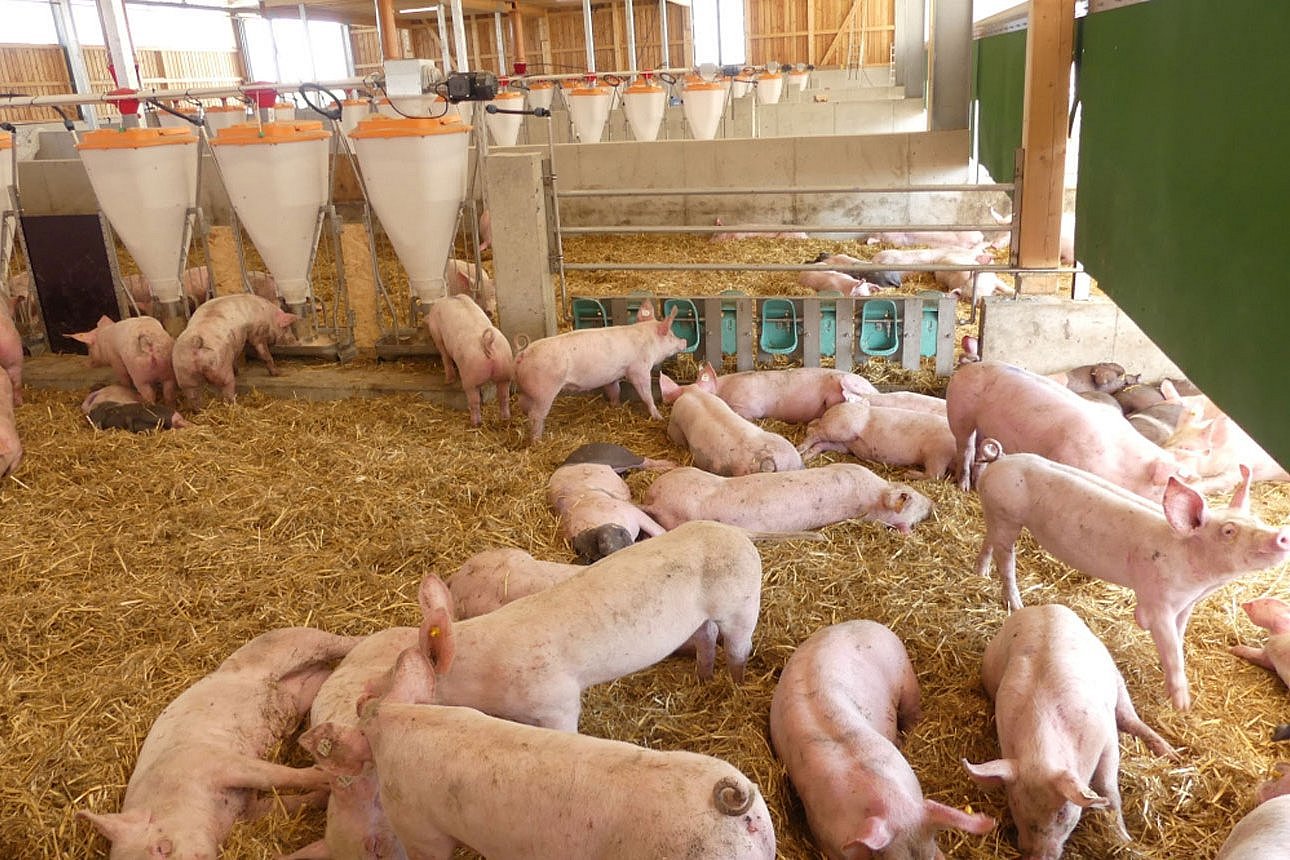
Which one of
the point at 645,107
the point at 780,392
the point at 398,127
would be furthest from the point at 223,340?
the point at 645,107

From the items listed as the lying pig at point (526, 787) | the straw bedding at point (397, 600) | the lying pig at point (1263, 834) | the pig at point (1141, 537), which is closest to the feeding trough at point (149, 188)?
the straw bedding at point (397, 600)

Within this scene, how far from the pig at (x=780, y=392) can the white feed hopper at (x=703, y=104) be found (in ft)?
21.9

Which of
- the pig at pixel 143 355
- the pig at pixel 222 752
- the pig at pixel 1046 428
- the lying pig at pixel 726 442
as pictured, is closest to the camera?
the pig at pixel 222 752

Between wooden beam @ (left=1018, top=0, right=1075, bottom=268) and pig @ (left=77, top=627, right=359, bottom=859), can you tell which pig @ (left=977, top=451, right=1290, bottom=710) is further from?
wooden beam @ (left=1018, top=0, right=1075, bottom=268)

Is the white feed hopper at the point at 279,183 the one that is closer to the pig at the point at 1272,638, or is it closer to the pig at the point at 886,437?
the pig at the point at 886,437

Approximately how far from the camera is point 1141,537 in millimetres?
3252

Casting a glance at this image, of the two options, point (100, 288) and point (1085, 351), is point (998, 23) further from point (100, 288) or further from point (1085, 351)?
point (100, 288)

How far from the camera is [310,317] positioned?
714 cm

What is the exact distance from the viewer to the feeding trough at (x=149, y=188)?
19.5ft

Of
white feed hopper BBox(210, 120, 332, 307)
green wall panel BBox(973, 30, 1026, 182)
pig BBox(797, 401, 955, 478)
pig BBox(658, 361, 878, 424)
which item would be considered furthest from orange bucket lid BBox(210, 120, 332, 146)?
green wall panel BBox(973, 30, 1026, 182)

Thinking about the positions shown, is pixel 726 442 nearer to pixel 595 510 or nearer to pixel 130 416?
pixel 595 510

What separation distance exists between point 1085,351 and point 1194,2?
2808mm

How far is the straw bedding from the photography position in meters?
2.92

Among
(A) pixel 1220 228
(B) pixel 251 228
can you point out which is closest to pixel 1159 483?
(A) pixel 1220 228
